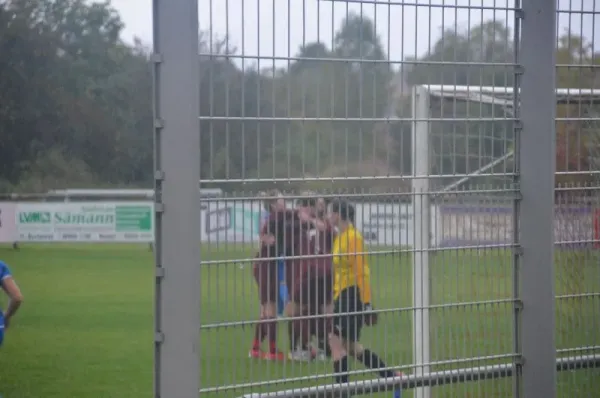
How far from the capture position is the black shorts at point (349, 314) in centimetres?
450

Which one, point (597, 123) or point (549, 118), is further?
point (597, 123)

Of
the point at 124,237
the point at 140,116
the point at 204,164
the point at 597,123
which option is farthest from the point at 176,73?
the point at 124,237

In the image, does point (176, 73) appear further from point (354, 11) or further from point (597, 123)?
point (597, 123)

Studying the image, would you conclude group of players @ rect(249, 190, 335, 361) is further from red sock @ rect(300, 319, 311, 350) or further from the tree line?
the tree line

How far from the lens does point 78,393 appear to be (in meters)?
10.6

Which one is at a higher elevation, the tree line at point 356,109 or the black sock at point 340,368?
the tree line at point 356,109

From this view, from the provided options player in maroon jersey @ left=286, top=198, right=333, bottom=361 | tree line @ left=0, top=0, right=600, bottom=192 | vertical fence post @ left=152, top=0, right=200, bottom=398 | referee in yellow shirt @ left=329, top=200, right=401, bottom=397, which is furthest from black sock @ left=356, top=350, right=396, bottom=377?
vertical fence post @ left=152, top=0, right=200, bottom=398

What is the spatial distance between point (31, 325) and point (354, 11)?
41.5 ft

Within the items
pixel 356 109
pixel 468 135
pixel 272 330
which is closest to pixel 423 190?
pixel 468 135

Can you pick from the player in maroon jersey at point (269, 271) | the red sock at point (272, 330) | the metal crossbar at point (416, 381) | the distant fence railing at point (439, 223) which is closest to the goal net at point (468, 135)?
the distant fence railing at point (439, 223)

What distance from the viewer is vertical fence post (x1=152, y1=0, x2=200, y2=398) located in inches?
158

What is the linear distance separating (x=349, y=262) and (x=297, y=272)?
0.86 feet

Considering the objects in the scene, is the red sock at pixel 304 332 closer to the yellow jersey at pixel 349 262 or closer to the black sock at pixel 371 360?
the yellow jersey at pixel 349 262

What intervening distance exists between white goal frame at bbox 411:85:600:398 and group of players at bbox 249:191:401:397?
0.80 ft
